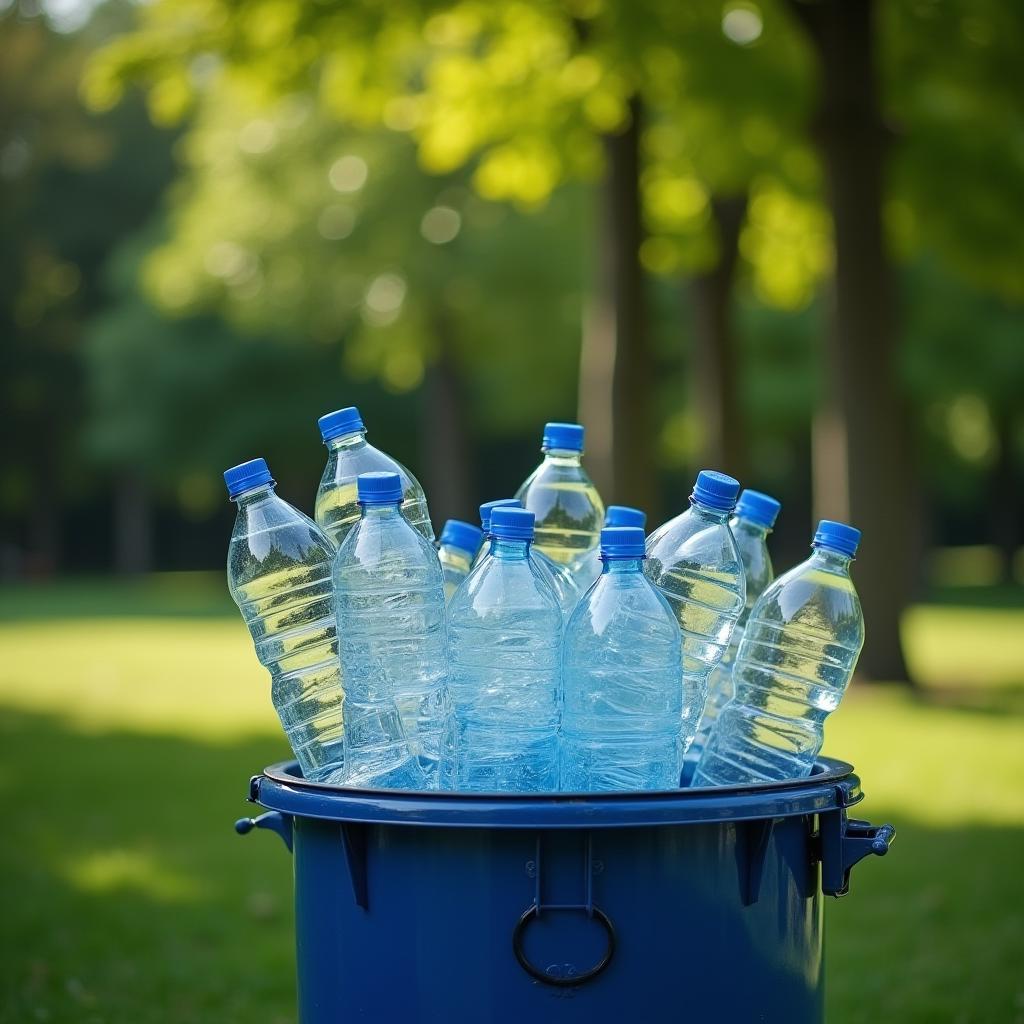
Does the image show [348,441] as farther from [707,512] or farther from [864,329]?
[864,329]

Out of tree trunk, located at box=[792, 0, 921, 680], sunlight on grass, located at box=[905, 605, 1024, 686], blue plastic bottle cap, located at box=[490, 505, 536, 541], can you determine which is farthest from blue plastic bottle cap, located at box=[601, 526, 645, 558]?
sunlight on grass, located at box=[905, 605, 1024, 686]

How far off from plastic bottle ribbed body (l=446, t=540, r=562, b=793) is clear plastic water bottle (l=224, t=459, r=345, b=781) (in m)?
0.35

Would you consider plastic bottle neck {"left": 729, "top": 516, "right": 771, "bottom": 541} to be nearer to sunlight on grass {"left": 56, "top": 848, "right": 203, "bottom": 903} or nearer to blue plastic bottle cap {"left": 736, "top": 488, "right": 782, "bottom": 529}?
blue plastic bottle cap {"left": 736, "top": 488, "right": 782, "bottom": 529}

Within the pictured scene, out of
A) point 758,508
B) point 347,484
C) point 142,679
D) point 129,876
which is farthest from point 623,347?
point 347,484

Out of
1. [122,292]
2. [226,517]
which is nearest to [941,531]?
[226,517]

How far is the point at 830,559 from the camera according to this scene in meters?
3.04

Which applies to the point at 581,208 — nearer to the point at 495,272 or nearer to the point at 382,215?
the point at 495,272

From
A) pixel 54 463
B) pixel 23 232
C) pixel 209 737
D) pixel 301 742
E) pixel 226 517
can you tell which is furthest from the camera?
pixel 226 517

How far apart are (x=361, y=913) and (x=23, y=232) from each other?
41.2 meters

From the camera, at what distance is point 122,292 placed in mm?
38156

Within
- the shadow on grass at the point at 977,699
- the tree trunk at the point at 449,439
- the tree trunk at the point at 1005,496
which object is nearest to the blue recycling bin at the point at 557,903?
the shadow on grass at the point at 977,699

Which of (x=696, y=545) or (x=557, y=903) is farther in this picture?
(x=696, y=545)

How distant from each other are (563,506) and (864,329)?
8.59m

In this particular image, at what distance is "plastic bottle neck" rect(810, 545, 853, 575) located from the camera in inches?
119
